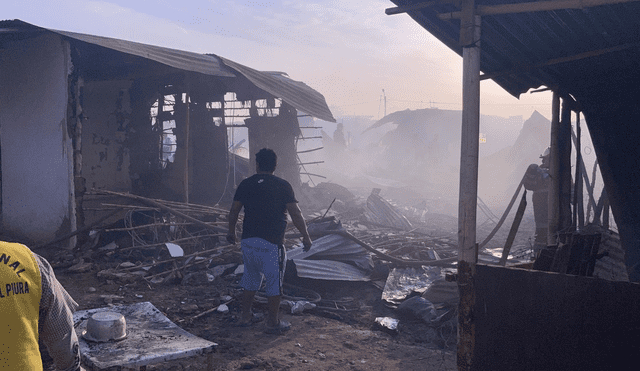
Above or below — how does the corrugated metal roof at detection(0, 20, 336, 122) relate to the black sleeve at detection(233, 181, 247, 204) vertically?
above

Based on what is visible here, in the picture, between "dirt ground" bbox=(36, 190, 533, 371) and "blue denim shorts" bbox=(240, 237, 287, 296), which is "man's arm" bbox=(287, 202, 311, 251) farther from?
"dirt ground" bbox=(36, 190, 533, 371)

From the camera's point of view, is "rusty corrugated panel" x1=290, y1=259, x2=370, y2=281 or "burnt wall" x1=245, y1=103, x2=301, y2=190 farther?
"burnt wall" x1=245, y1=103, x2=301, y2=190

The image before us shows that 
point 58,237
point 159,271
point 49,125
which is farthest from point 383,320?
point 49,125

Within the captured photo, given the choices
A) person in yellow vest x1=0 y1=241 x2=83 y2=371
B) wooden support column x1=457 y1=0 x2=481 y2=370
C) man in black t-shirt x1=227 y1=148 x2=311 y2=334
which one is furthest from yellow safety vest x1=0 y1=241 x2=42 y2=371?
man in black t-shirt x1=227 y1=148 x2=311 y2=334

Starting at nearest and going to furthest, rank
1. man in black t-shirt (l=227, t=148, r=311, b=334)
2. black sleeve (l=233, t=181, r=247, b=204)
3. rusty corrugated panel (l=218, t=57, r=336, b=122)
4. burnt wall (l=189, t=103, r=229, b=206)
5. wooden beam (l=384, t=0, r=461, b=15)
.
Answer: wooden beam (l=384, t=0, r=461, b=15), man in black t-shirt (l=227, t=148, r=311, b=334), black sleeve (l=233, t=181, r=247, b=204), rusty corrugated panel (l=218, t=57, r=336, b=122), burnt wall (l=189, t=103, r=229, b=206)

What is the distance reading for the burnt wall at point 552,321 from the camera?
8.32ft

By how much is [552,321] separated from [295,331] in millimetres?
3339

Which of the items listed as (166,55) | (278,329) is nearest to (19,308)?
(278,329)

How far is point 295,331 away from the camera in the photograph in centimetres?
553

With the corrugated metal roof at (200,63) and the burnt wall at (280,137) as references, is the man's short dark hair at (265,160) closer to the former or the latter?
the corrugated metal roof at (200,63)

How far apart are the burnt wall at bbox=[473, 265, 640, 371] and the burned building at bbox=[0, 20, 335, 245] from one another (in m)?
6.76

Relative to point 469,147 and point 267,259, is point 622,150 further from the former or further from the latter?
point 267,259

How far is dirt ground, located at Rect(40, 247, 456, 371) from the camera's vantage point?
474 cm

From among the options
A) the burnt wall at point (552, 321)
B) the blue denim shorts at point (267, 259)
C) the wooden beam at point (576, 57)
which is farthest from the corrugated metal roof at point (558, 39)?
the blue denim shorts at point (267, 259)
